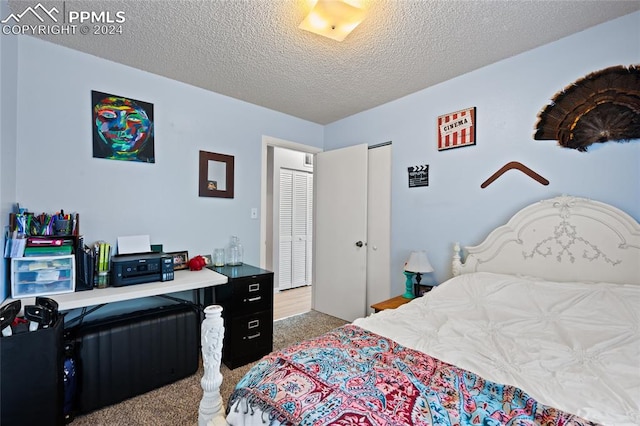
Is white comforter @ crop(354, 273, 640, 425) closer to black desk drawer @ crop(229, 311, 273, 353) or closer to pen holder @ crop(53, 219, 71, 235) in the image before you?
black desk drawer @ crop(229, 311, 273, 353)

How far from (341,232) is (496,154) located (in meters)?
1.78

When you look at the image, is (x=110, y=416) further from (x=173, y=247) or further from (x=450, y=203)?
(x=450, y=203)

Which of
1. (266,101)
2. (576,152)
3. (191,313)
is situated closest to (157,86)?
(266,101)

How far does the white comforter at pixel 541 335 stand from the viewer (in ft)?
3.43

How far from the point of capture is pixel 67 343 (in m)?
1.74

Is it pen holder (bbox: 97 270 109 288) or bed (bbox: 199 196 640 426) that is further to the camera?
pen holder (bbox: 97 270 109 288)

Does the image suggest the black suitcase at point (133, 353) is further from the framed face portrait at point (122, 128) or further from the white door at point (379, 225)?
the white door at point (379, 225)

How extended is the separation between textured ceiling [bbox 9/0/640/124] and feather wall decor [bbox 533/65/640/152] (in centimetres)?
37

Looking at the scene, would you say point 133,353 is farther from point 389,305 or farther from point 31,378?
point 389,305

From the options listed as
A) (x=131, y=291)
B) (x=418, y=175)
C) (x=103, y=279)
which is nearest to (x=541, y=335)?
(x=418, y=175)

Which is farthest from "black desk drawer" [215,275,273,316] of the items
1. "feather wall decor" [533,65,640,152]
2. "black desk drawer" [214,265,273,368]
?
"feather wall decor" [533,65,640,152]

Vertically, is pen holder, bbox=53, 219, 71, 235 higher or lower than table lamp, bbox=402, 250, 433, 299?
higher

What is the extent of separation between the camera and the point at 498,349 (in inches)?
54.1

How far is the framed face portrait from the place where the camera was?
2.20 meters
